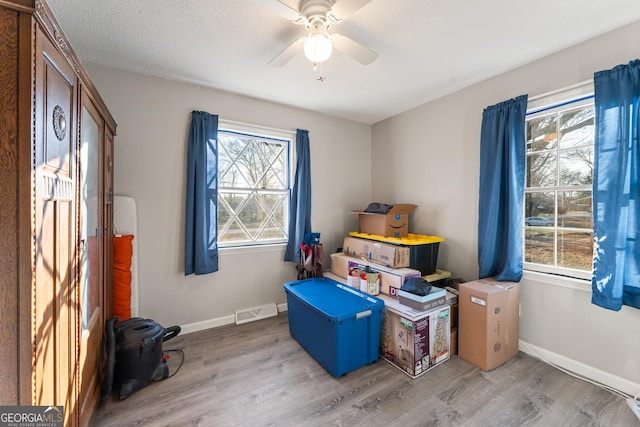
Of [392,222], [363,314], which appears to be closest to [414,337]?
[363,314]

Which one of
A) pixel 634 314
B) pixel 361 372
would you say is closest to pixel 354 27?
pixel 361 372

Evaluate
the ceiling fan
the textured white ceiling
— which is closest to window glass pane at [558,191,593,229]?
the textured white ceiling

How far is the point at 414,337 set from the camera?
1.99 metres

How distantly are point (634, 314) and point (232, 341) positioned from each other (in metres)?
3.17

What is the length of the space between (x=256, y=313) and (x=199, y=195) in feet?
4.87

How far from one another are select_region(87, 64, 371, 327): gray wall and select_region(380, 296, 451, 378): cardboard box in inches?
57.6

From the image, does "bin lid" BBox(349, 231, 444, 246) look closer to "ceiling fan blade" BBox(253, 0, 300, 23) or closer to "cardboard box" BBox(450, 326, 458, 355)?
"cardboard box" BBox(450, 326, 458, 355)

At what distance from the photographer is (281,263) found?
3.23 m

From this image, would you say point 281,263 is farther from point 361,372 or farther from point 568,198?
point 568,198

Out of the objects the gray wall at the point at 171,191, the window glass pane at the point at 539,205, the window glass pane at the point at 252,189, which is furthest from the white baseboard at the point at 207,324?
the window glass pane at the point at 539,205

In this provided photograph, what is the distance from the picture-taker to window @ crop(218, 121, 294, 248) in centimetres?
296

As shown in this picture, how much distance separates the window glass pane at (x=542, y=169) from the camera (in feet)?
7.32

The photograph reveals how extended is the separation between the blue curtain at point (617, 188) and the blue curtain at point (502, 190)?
47 cm

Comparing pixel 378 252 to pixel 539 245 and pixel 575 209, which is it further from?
pixel 575 209
